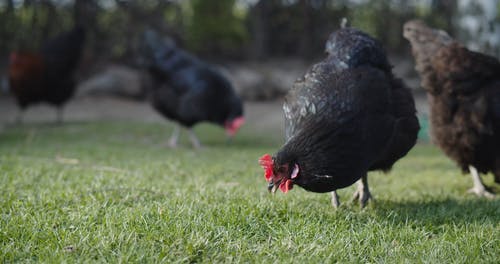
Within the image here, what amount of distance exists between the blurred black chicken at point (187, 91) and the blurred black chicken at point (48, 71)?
128 inches

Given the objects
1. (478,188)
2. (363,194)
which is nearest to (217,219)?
A: (363,194)

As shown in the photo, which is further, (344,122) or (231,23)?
(231,23)

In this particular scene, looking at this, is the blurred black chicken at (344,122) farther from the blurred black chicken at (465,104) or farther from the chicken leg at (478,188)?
the chicken leg at (478,188)

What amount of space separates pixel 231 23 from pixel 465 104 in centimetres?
1281

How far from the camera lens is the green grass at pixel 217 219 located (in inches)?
98.2

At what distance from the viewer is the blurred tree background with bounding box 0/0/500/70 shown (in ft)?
50.1

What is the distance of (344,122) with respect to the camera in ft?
10.6

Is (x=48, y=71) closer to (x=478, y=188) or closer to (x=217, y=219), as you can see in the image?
(x=217, y=219)

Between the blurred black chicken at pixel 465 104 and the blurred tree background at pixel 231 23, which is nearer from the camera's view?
the blurred black chicken at pixel 465 104

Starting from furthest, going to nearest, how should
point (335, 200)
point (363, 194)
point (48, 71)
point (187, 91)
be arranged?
point (48, 71), point (187, 91), point (363, 194), point (335, 200)

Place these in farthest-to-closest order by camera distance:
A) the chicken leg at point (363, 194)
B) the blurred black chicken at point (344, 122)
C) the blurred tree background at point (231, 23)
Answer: the blurred tree background at point (231, 23), the chicken leg at point (363, 194), the blurred black chicken at point (344, 122)

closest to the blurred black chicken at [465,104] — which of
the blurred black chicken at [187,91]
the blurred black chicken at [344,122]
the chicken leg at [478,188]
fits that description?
the chicken leg at [478,188]

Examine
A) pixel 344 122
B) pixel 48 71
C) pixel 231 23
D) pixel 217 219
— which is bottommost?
pixel 217 219

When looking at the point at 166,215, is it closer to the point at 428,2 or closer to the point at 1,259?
the point at 1,259
